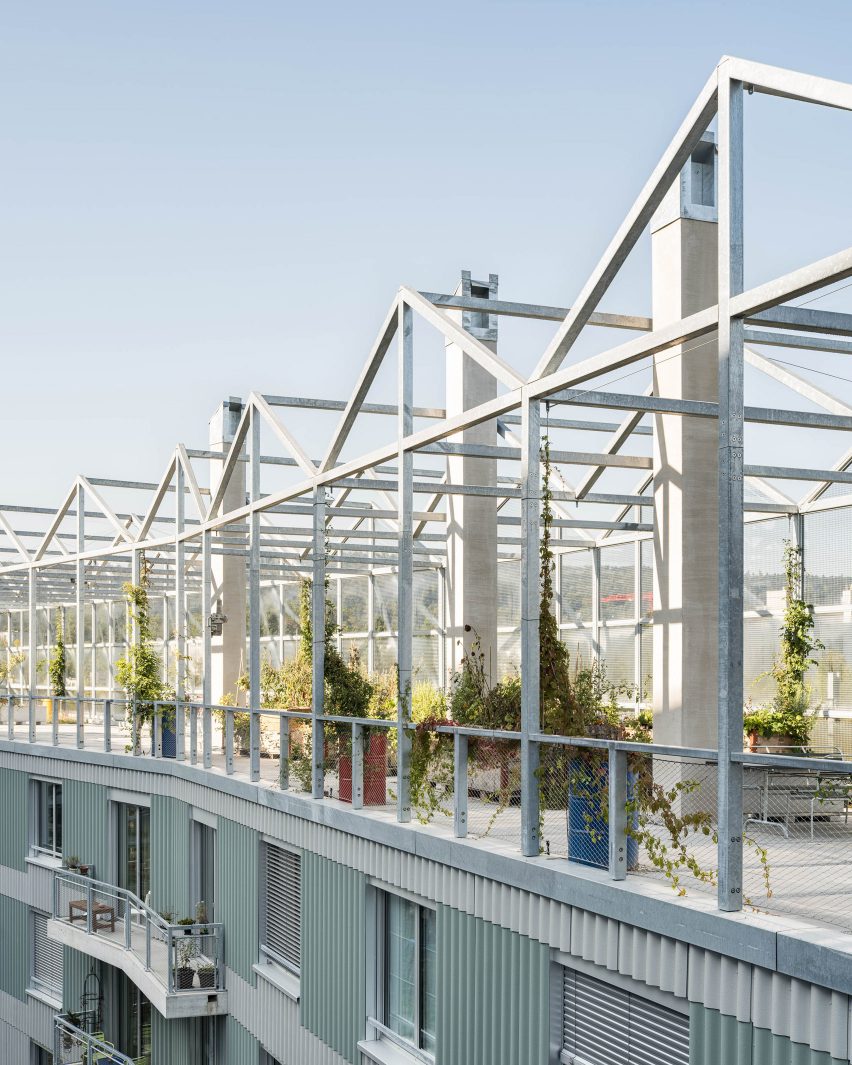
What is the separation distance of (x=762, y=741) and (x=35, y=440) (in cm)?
3622

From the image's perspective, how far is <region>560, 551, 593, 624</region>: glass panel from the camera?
64.8 feet

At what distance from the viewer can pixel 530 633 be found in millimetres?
8844

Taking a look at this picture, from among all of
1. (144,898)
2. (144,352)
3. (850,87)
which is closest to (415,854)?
(850,87)

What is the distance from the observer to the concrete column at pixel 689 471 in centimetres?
1127

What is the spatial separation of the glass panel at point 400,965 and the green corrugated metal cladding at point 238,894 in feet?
11.7

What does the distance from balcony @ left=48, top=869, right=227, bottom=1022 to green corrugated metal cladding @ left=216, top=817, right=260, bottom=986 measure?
30 centimetres

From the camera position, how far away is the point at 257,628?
48.4 ft

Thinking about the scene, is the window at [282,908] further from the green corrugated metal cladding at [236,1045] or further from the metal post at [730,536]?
the metal post at [730,536]

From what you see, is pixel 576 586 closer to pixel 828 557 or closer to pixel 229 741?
pixel 828 557

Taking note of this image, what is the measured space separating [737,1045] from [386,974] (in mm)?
5422

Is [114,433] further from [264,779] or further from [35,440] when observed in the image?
[264,779]

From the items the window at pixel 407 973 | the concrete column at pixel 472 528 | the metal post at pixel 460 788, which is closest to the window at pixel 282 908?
the window at pixel 407 973

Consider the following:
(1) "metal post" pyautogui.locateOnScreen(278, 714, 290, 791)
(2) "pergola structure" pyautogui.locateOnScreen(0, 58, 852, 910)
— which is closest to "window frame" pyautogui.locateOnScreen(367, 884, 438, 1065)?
(2) "pergola structure" pyautogui.locateOnScreen(0, 58, 852, 910)

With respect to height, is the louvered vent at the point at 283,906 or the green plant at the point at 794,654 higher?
the green plant at the point at 794,654
